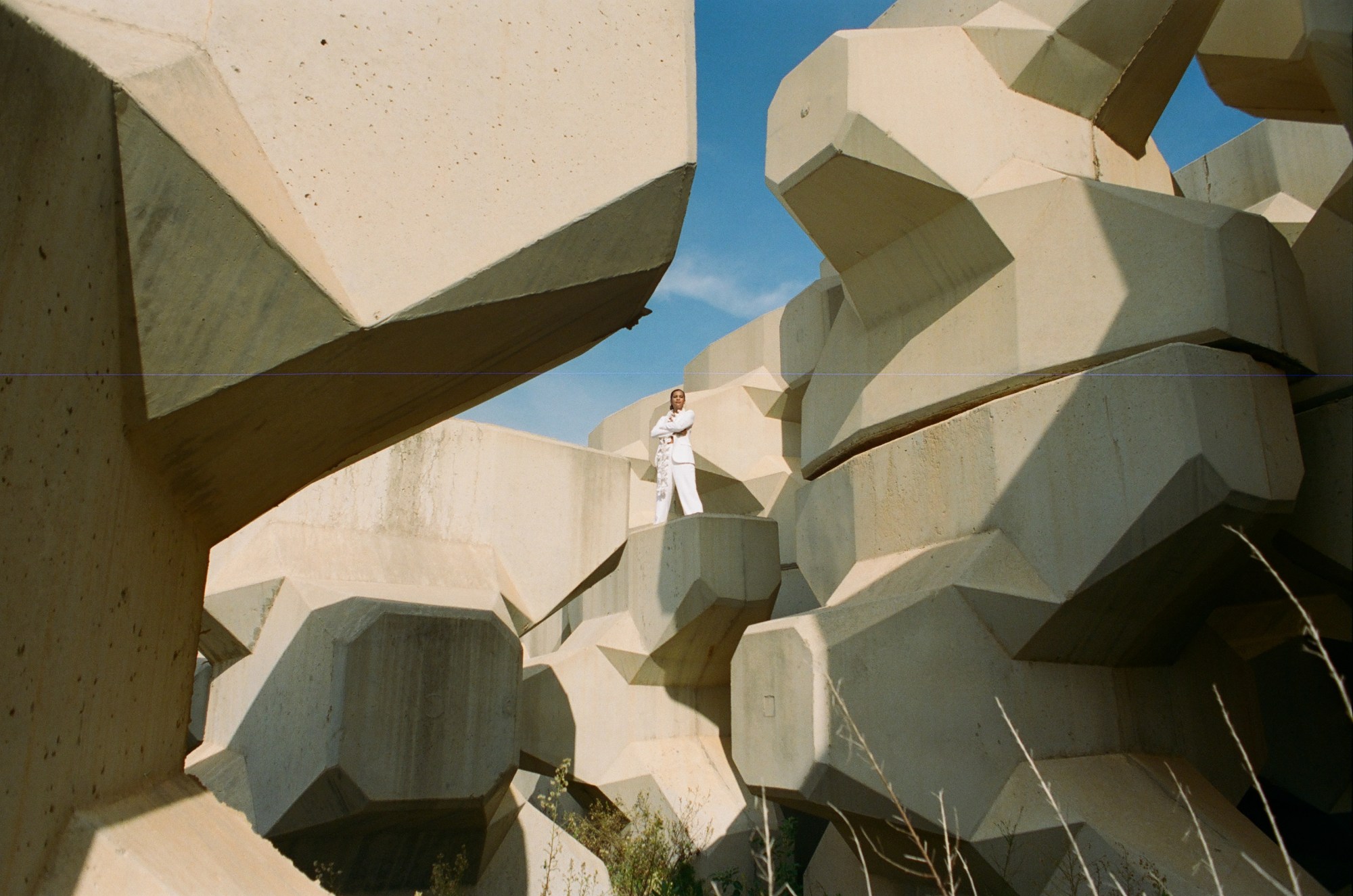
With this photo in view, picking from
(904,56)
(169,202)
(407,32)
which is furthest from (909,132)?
(169,202)

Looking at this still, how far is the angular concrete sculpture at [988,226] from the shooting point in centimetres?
533

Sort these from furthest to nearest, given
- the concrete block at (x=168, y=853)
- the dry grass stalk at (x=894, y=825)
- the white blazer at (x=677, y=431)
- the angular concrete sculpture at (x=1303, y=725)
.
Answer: the white blazer at (x=677, y=431), the angular concrete sculpture at (x=1303, y=725), the concrete block at (x=168, y=853), the dry grass stalk at (x=894, y=825)

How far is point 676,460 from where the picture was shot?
→ 10414 mm

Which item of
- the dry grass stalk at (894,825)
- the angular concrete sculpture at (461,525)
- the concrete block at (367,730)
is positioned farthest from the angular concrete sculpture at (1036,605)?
the angular concrete sculpture at (461,525)

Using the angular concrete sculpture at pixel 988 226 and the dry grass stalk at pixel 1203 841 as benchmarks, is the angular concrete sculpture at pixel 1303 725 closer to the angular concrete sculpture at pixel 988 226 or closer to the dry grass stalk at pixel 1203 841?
the angular concrete sculpture at pixel 988 226

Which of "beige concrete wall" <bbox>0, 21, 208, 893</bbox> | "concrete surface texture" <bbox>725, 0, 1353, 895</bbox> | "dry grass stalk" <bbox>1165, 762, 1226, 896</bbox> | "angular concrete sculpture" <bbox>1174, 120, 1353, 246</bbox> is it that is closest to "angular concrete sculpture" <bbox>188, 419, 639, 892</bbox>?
"concrete surface texture" <bbox>725, 0, 1353, 895</bbox>

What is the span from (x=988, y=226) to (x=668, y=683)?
6249 mm

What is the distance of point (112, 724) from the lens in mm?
2533

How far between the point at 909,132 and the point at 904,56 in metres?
0.56

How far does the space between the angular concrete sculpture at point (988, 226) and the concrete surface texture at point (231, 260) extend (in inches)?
120

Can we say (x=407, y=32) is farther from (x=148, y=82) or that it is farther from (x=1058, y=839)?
(x=1058, y=839)

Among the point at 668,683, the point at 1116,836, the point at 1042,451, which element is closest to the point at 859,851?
the point at 1116,836

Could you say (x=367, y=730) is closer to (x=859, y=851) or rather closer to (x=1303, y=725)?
(x=859, y=851)

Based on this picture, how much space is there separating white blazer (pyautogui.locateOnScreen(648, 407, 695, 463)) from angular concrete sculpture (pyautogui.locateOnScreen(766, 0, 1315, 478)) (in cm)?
303
